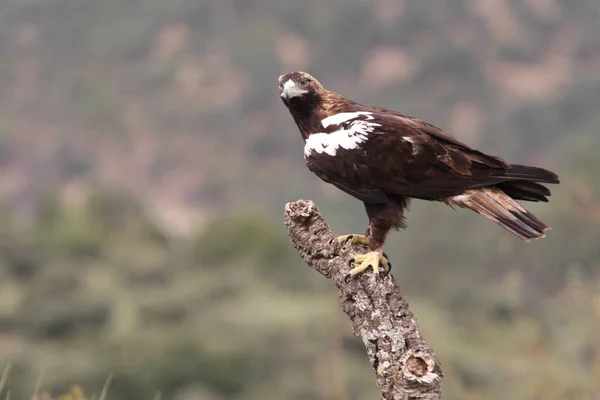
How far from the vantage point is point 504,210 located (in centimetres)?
586

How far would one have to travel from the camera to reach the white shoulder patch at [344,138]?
611cm

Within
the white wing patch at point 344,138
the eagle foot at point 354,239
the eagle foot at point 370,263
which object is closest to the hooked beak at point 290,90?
the white wing patch at point 344,138

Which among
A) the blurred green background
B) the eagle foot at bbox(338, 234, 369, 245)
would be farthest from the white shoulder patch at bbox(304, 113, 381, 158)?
the blurred green background

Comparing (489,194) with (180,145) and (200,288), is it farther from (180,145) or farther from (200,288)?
(180,145)

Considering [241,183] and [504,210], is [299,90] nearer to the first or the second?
[504,210]

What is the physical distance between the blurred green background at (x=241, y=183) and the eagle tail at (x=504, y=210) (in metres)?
7.96

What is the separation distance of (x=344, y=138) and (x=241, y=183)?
51925mm

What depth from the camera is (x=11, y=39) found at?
68.8 meters

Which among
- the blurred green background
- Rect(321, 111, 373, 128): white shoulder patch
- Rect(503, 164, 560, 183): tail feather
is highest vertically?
the blurred green background

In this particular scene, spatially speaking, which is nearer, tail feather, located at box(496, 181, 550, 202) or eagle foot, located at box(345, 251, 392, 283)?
eagle foot, located at box(345, 251, 392, 283)

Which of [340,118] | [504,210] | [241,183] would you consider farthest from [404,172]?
[241,183]

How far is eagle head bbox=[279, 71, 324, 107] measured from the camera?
21.4 ft

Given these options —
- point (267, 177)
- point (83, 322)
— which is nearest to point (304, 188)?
point (267, 177)

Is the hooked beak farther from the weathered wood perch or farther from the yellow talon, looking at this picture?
the yellow talon
